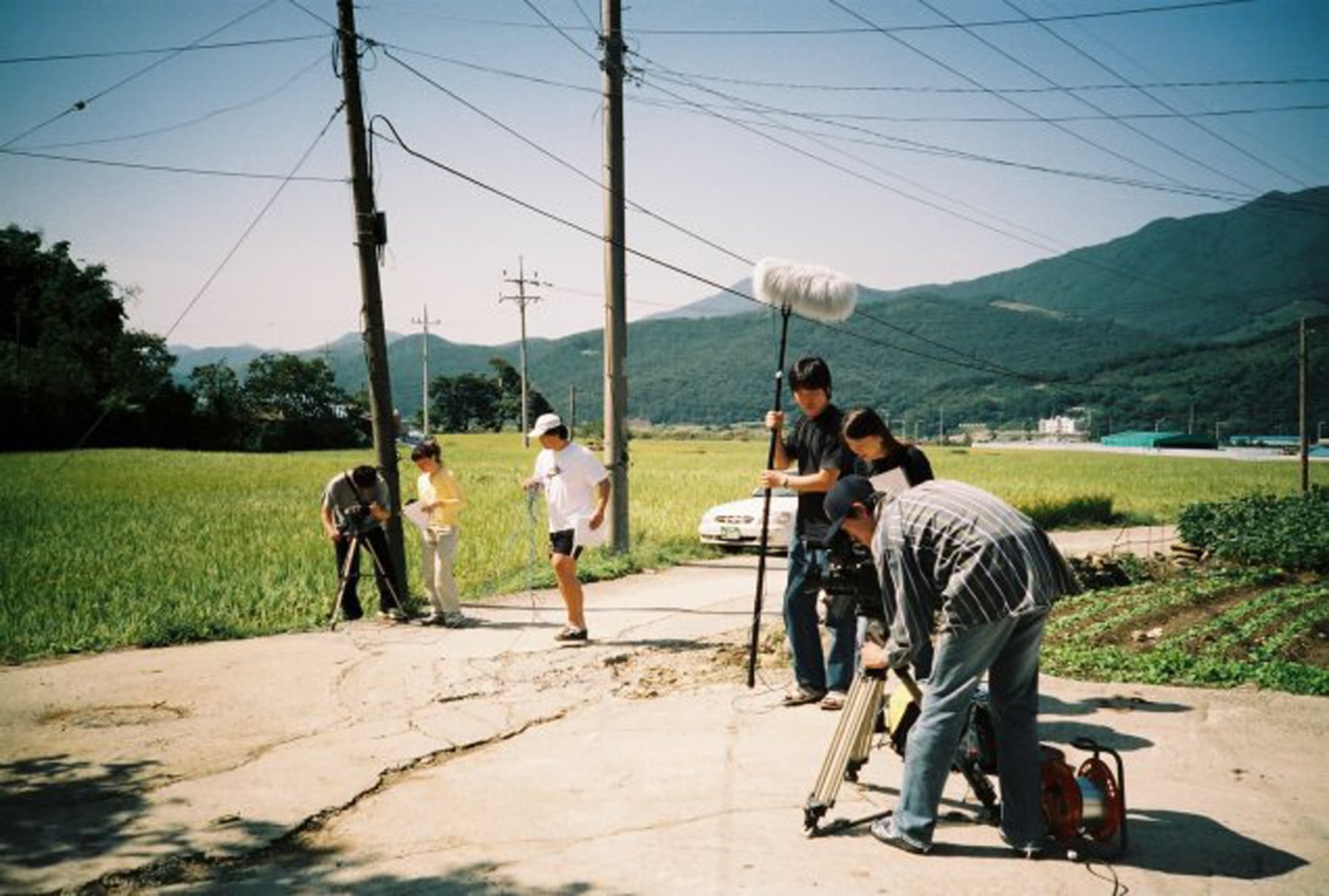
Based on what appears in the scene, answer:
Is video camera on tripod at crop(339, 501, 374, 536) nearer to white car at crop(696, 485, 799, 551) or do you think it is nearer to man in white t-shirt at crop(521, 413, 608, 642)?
man in white t-shirt at crop(521, 413, 608, 642)

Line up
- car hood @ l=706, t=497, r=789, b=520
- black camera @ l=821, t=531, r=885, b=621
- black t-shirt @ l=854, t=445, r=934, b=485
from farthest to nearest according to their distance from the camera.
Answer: car hood @ l=706, t=497, r=789, b=520, black t-shirt @ l=854, t=445, r=934, b=485, black camera @ l=821, t=531, r=885, b=621

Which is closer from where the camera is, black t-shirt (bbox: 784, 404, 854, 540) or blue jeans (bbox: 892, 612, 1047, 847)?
blue jeans (bbox: 892, 612, 1047, 847)

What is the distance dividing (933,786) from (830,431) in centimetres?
236

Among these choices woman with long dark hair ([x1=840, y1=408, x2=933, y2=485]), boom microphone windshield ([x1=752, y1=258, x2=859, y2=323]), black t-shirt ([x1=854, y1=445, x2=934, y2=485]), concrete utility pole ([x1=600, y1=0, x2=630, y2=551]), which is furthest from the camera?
concrete utility pole ([x1=600, y1=0, x2=630, y2=551])

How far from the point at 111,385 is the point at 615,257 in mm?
58417

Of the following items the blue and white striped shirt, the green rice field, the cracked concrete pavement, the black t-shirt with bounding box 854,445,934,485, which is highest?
the black t-shirt with bounding box 854,445,934,485

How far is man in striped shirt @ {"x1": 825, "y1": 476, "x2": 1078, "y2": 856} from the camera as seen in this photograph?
3057mm

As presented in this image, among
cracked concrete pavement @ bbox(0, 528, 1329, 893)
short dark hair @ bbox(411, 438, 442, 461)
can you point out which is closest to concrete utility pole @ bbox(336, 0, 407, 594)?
short dark hair @ bbox(411, 438, 442, 461)

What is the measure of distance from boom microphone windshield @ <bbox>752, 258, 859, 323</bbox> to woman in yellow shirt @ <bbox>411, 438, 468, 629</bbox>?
12.0ft

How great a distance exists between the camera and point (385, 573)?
8180 mm

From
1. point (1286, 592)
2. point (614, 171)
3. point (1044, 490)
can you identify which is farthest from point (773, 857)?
point (1044, 490)

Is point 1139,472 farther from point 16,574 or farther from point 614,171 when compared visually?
point 16,574

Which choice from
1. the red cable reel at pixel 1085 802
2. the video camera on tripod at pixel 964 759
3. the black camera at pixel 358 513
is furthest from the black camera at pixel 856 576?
the black camera at pixel 358 513

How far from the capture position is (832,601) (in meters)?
5.00
